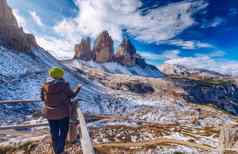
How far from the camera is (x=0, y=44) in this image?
238 feet

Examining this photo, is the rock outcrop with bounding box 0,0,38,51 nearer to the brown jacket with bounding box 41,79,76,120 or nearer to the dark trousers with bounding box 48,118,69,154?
the brown jacket with bounding box 41,79,76,120

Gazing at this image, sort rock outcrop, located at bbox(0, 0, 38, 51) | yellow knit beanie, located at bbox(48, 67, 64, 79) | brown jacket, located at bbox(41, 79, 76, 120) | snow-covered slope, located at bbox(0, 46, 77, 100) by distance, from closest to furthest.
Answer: brown jacket, located at bbox(41, 79, 76, 120) → yellow knit beanie, located at bbox(48, 67, 64, 79) → snow-covered slope, located at bbox(0, 46, 77, 100) → rock outcrop, located at bbox(0, 0, 38, 51)

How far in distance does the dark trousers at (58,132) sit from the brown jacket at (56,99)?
226 millimetres

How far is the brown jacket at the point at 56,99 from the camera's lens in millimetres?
7684

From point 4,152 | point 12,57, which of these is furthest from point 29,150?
point 12,57

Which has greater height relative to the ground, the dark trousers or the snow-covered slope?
the snow-covered slope

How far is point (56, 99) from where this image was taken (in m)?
7.79

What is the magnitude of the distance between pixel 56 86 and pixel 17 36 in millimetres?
87956

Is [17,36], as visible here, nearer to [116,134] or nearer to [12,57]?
[12,57]

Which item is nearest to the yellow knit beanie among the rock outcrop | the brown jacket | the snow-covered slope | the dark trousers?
the brown jacket

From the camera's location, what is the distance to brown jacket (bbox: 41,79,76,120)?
7684 mm

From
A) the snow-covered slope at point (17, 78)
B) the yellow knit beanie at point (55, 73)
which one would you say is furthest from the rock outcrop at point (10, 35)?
the yellow knit beanie at point (55, 73)

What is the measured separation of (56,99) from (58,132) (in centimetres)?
114

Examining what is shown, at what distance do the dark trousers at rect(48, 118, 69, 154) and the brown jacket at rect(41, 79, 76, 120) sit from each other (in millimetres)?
226
